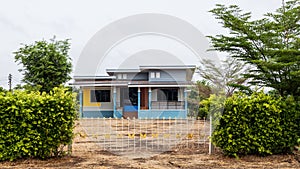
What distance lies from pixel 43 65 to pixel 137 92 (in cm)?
746

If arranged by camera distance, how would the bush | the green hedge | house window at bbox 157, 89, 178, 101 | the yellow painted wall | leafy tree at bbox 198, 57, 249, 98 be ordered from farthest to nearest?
1. the yellow painted wall
2. house window at bbox 157, 89, 178, 101
3. leafy tree at bbox 198, 57, 249, 98
4. the bush
5. the green hedge

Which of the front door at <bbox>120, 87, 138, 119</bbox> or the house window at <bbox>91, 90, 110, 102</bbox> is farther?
the house window at <bbox>91, 90, 110, 102</bbox>

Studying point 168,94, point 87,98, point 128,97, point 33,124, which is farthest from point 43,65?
point 33,124

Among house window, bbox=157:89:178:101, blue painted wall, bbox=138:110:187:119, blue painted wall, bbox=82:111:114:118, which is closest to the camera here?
blue painted wall, bbox=138:110:187:119

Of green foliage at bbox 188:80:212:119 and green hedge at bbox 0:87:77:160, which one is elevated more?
green foliage at bbox 188:80:212:119

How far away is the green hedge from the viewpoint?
7004 mm

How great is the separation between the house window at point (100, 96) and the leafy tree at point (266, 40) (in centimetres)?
1728

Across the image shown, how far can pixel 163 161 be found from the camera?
7.42m

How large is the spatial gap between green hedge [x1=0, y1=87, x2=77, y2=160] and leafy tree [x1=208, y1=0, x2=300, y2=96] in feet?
15.4

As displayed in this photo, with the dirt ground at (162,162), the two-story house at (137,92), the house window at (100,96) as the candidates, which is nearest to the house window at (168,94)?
the two-story house at (137,92)

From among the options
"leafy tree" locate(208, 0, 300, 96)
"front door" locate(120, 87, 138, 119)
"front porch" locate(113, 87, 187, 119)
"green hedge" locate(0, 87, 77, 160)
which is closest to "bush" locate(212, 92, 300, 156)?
"leafy tree" locate(208, 0, 300, 96)

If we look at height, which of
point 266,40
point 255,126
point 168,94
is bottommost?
point 255,126

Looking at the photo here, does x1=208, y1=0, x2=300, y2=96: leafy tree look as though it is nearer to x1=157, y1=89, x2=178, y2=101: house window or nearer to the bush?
the bush

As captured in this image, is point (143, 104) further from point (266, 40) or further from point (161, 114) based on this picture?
point (266, 40)
